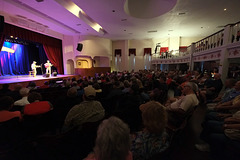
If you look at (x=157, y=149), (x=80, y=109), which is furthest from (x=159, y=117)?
(x=80, y=109)

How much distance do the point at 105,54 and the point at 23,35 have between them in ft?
23.7

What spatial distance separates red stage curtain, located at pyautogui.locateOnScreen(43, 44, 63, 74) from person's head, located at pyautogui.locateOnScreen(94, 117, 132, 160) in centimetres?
1065

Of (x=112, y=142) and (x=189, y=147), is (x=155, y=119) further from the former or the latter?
(x=189, y=147)

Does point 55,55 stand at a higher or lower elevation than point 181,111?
higher

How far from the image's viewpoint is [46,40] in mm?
8672

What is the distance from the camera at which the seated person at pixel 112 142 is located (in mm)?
615

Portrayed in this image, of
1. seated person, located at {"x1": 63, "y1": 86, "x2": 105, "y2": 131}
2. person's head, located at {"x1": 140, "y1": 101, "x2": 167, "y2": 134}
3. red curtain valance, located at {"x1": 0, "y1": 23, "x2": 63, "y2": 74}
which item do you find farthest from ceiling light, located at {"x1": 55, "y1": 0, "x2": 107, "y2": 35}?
person's head, located at {"x1": 140, "y1": 101, "x2": 167, "y2": 134}

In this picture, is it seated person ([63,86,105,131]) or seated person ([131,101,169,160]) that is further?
seated person ([63,86,105,131])

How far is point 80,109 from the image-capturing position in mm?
1461

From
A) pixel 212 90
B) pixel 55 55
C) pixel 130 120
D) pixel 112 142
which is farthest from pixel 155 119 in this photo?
pixel 55 55

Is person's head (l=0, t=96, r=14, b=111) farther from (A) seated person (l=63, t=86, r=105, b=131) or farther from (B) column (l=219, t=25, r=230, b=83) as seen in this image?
(B) column (l=219, t=25, r=230, b=83)

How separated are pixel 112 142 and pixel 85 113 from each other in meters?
0.94

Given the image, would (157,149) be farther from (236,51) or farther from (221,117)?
(236,51)

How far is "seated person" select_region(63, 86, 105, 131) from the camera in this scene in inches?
55.1
